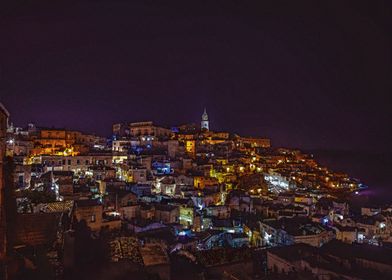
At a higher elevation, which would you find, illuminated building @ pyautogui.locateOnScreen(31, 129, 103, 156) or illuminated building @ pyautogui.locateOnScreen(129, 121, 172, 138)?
illuminated building @ pyautogui.locateOnScreen(129, 121, 172, 138)

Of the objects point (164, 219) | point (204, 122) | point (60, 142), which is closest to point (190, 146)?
point (60, 142)

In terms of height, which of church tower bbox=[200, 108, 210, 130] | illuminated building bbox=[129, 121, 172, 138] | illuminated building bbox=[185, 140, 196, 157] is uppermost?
church tower bbox=[200, 108, 210, 130]

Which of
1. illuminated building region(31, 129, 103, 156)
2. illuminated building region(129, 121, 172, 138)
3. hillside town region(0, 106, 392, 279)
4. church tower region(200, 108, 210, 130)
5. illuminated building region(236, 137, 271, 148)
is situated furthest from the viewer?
church tower region(200, 108, 210, 130)

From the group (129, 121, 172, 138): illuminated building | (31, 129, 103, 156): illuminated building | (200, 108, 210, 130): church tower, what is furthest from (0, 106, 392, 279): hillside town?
(200, 108, 210, 130): church tower

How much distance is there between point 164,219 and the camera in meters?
31.9

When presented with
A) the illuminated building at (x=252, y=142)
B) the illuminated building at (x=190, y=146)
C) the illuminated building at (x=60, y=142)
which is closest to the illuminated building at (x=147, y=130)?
the illuminated building at (x=190, y=146)

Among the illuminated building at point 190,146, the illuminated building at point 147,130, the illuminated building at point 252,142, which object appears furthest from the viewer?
the illuminated building at point 252,142

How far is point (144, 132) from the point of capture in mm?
70750

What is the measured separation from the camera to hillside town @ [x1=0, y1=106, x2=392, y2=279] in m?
16.2

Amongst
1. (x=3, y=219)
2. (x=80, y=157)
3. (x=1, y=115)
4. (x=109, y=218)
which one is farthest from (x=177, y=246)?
(x=80, y=157)

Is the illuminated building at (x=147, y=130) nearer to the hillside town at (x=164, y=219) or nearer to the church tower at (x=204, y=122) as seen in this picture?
the hillside town at (x=164, y=219)

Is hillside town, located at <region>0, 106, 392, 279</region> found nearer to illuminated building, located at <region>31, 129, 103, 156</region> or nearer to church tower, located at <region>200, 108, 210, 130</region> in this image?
illuminated building, located at <region>31, 129, 103, 156</region>

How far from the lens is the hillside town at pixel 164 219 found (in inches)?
636

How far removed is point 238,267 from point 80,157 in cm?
3287
